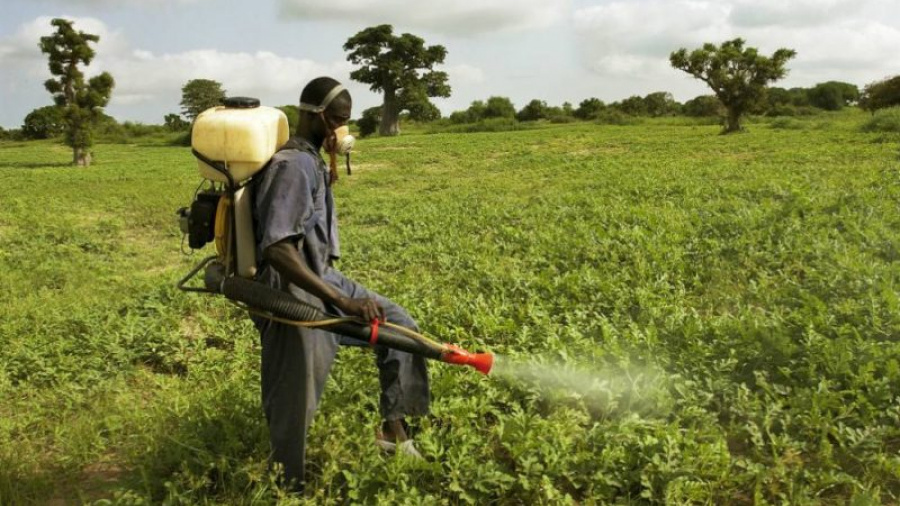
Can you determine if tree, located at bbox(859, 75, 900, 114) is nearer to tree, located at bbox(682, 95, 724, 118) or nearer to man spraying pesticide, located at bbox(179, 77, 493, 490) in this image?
tree, located at bbox(682, 95, 724, 118)

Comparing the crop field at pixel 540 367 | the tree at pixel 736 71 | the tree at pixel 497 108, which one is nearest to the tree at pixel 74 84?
the crop field at pixel 540 367

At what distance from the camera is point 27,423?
13.6 feet

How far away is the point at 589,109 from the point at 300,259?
5438cm

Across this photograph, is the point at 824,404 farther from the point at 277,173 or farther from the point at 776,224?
the point at 776,224

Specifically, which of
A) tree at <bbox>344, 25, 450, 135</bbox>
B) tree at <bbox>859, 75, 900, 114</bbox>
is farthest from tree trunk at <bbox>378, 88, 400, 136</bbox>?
tree at <bbox>859, 75, 900, 114</bbox>

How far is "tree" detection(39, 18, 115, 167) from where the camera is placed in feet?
85.5

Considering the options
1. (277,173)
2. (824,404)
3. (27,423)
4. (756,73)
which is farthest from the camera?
(756,73)

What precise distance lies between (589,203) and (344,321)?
28.7 ft

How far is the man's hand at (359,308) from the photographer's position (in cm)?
278

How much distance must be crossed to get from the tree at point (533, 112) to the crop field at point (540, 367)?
48490 millimetres

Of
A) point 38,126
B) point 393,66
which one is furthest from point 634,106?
point 38,126

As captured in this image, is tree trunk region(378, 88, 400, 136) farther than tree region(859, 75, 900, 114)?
Yes

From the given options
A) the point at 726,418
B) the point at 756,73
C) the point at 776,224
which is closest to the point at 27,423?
the point at 726,418

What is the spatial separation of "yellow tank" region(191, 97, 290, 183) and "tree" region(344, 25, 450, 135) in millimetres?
46633
